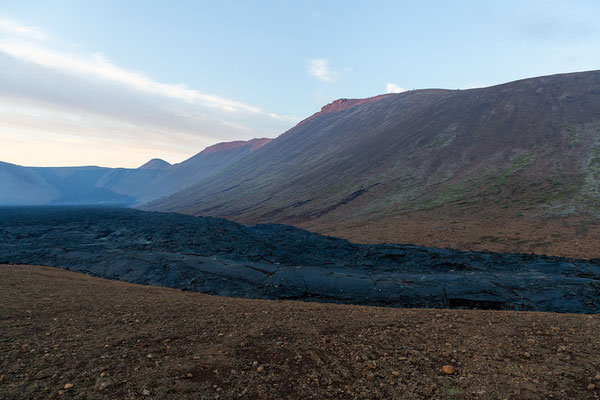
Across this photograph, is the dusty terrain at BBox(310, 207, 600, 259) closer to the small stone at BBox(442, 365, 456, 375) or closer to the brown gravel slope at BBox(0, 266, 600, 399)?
the brown gravel slope at BBox(0, 266, 600, 399)

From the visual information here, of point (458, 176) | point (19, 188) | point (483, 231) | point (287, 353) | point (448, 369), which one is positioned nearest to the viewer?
point (448, 369)

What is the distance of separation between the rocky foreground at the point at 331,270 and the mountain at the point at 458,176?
22.1 ft

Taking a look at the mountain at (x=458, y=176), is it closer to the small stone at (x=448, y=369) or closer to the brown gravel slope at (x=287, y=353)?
the brown gravel slope at (x=287, y=353)

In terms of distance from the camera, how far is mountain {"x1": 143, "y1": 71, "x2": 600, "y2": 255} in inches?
1177

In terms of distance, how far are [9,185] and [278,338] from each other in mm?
241714

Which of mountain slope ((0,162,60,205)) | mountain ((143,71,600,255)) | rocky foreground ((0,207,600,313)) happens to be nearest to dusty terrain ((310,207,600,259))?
mountain ((143,71,600,255))

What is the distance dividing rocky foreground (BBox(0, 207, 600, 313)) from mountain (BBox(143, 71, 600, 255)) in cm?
673

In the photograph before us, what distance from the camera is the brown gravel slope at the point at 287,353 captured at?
4.85m

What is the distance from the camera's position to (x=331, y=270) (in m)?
16.1

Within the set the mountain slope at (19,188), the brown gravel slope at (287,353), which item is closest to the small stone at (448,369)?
the brown gravel slope at (287,353)

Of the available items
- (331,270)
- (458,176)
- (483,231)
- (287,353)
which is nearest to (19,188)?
(458,176)

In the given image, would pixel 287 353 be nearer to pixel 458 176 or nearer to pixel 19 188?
pixel 458 176

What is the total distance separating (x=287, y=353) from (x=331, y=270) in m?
10.1

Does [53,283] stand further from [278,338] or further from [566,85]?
[566,85]
